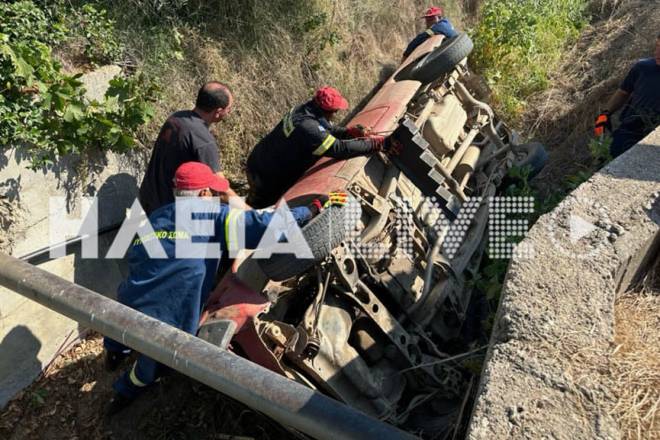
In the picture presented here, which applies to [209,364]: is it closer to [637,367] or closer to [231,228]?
[231,228]

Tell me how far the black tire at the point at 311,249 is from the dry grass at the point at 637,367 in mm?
1564

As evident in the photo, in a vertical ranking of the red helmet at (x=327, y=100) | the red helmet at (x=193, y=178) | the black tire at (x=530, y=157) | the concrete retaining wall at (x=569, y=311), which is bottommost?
the black tire at (x=530, y=157)

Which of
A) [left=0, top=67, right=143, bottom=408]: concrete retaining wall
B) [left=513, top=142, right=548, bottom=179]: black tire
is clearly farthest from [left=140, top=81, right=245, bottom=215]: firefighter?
[left=513, top=142, right=548, bottom=179]: black tire

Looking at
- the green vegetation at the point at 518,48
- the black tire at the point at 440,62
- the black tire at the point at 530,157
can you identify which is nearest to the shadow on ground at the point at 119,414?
the black tire at the point at 440,62

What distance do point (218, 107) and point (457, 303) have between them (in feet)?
8.04

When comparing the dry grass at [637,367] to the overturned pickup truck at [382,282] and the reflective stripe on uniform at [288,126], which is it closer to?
the overturned pickup truck at [382,282]

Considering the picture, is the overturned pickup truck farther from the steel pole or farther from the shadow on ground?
the shadow on ground

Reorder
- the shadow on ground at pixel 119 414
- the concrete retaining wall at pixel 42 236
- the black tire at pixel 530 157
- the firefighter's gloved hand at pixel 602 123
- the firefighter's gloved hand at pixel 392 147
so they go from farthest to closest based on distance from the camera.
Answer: the black tire at pixel 530 157, the firefighter's gloved hand at pixel 602 123, the firefighter's gloved hand at pixel 392 147, the concrete retaining wall at pixel 42 236, the shadow on ground at pixel 119 414

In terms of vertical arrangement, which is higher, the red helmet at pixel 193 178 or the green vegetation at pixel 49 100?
the green vegetation at pixel 49 100

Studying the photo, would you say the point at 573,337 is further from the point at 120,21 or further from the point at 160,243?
the point at 120,21

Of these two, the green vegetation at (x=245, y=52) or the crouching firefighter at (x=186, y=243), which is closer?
the crouching firefighter at (x=186, y=243)

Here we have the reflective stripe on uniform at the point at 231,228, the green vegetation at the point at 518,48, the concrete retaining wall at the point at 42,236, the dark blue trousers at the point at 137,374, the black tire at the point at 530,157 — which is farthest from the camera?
the green vegetation at the point at 518,48

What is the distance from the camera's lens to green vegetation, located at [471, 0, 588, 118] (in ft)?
26.6

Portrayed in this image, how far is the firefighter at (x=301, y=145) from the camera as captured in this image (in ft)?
14.5
